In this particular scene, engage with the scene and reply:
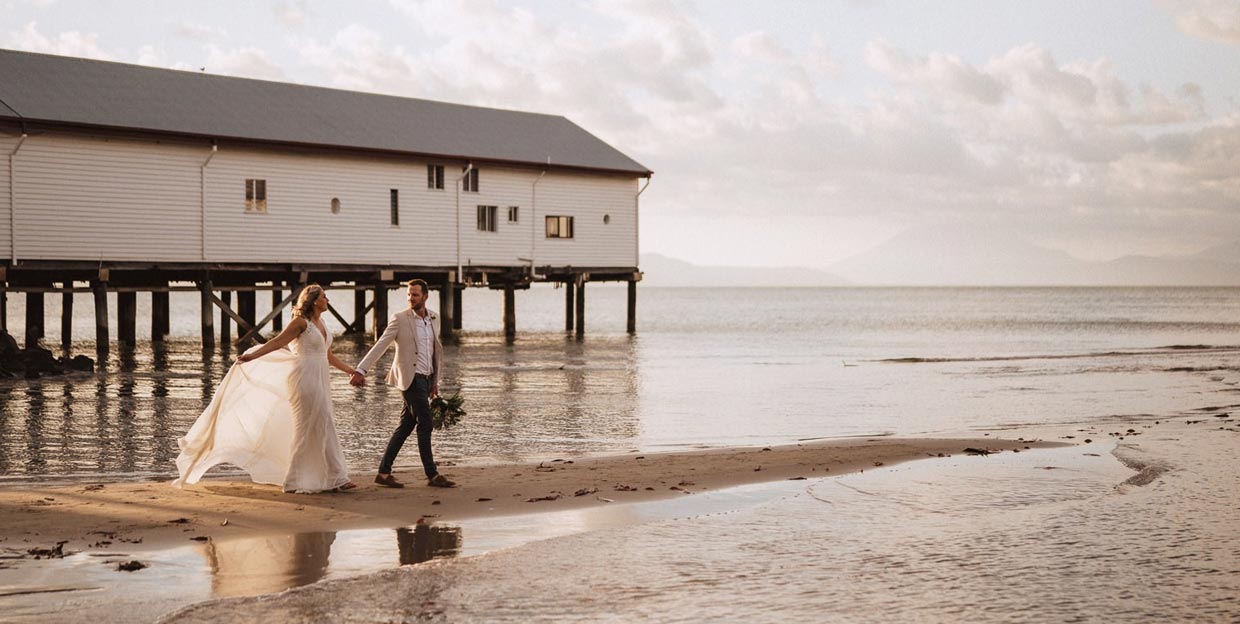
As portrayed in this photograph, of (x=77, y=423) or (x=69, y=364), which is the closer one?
(x=77, y=423)

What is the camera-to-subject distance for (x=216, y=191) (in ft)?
110

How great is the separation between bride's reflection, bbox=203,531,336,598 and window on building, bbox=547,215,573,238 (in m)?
33.7

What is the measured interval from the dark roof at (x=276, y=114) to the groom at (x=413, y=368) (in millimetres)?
22793

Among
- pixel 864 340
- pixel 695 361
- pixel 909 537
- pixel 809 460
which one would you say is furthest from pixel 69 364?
pixel 864 340

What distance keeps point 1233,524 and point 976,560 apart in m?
3.01

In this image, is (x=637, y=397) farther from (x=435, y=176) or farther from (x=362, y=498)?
(x=435, y=176)

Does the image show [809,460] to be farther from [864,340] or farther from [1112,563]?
[864,340]

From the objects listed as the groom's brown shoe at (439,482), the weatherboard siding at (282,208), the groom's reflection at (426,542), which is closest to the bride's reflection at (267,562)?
the groom's reflection at (426,542)

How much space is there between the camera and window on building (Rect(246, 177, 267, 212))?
113 ft

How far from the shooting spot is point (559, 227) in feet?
141

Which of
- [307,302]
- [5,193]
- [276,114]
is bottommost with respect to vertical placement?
[307,302]

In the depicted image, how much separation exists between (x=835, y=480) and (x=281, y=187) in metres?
26.0

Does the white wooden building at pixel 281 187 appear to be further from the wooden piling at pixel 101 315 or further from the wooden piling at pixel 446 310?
the wooden piling at pixel 446 310

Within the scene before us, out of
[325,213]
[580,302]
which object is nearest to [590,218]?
[580,302]
